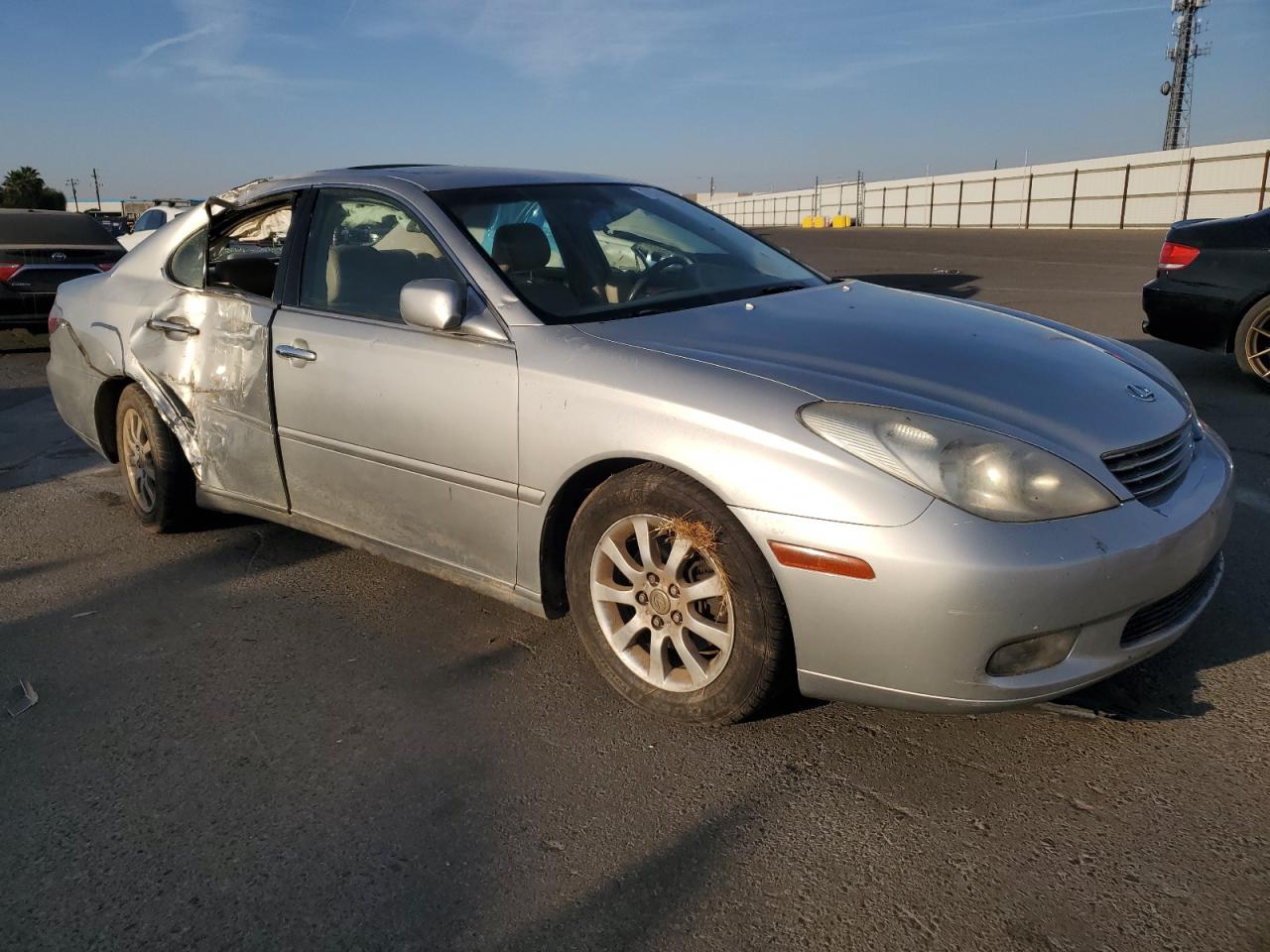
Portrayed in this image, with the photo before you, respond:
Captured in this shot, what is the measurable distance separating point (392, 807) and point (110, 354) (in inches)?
119

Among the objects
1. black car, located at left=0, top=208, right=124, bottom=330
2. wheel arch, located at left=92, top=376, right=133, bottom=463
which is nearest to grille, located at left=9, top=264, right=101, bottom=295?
black car, located at left=0, top=208, right=124, bottom=330

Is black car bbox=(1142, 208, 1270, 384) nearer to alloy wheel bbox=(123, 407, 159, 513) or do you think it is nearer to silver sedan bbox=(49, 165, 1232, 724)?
silver sedan bbox=(49, 165, 1232, 724)

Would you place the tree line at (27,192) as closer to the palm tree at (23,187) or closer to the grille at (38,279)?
the palm tree at (23,187)

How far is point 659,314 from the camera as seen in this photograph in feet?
10.8

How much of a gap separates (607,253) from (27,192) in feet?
295

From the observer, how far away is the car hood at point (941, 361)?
2.64 meters

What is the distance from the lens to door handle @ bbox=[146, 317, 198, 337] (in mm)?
4176

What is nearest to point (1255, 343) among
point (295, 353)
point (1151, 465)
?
point (1151, 465)

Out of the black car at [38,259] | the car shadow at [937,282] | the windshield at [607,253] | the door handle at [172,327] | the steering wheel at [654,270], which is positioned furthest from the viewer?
the car shadow at [937,282]

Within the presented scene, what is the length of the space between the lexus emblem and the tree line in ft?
264

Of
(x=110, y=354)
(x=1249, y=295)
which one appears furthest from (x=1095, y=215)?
(x=110, y=354)

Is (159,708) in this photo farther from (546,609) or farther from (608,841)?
(608,841)

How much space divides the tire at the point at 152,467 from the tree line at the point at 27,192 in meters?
77.2

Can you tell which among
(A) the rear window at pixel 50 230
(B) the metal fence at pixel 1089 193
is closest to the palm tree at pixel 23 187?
(B) the metal fence at pixel 1089 193
